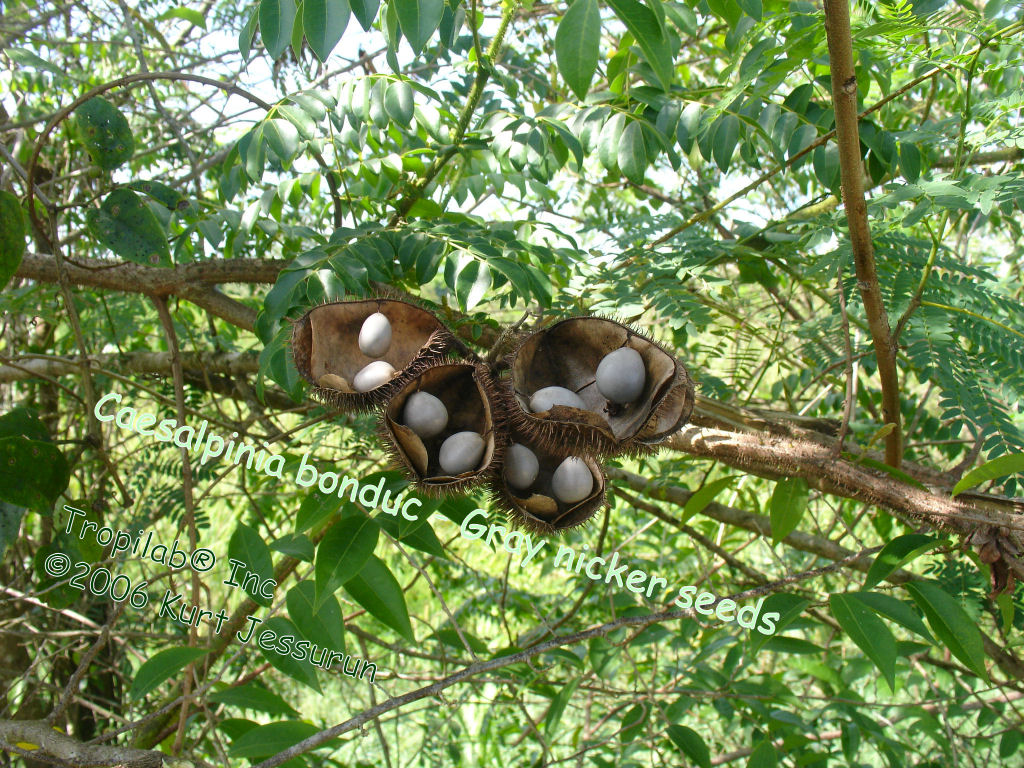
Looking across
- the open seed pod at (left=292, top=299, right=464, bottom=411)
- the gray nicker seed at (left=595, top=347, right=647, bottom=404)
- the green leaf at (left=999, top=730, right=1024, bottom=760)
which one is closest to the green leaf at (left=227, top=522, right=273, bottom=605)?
the open seed pod at (left=292, top=299, right=464, bottom=411)

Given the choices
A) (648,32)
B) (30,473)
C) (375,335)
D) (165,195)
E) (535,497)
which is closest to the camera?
(648,32)

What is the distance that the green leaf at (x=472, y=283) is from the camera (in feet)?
5.90

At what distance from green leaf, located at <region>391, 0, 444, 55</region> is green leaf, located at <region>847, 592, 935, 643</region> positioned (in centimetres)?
143

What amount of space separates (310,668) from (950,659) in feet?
9.18

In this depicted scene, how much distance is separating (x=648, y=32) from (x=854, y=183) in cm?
51

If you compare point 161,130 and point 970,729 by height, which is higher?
point 161,130

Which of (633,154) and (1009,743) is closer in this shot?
(633,154)

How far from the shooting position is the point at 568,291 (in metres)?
2.31

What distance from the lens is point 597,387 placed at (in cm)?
176

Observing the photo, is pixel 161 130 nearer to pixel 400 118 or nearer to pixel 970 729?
pixel 400 118

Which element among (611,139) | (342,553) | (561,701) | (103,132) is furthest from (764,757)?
(103,132)

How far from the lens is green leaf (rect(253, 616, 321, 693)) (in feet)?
5.63

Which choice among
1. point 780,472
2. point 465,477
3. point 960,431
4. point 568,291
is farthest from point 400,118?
point 960,431

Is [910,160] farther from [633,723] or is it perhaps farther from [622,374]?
[633,723]
